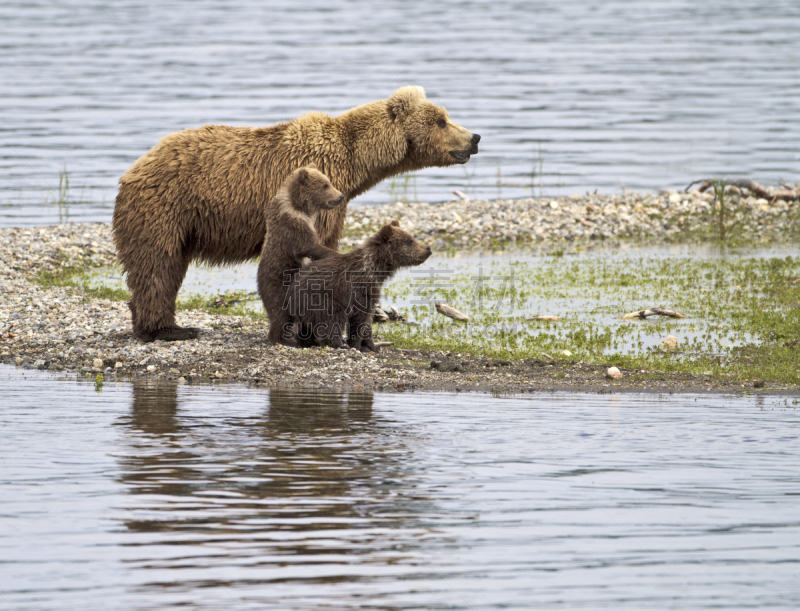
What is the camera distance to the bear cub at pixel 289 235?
10.8 m

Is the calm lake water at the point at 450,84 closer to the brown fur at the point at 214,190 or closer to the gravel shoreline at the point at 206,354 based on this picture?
the gravel shoreline at the point at 206,354

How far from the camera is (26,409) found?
27.7 ft

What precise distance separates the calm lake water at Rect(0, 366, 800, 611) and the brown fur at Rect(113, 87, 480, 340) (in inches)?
106

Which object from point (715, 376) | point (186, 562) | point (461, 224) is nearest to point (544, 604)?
point (186, 562)

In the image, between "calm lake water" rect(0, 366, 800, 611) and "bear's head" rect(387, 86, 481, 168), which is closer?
"calm lake water" rect(0, 366, 800, 611)

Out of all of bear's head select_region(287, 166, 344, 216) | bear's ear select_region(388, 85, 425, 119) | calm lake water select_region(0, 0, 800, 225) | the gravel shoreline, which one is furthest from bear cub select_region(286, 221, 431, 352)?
calm lake water select_region(0, 0, 800, 225)

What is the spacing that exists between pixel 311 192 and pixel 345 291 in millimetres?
1119

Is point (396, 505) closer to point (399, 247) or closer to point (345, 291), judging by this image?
point (345, 291)

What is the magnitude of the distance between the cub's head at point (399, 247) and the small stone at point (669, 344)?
2.82 metres

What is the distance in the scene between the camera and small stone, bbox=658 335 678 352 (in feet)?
37.4


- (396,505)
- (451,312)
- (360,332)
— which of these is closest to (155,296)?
(360,332)

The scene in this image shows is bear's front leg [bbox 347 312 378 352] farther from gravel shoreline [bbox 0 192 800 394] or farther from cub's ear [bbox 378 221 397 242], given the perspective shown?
cub's ear [bbox 378 221 397 242]

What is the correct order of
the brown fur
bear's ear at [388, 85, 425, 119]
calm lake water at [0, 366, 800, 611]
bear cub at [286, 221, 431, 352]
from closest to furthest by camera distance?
calm lake water at [0, 366, 800, 611] → bear cub at [286, 221, 431, 352] → the brown fur → bear's ear at [388, 85, 425, 119]

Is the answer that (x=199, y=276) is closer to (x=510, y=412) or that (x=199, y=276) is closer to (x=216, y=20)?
(x=510, y=412)
